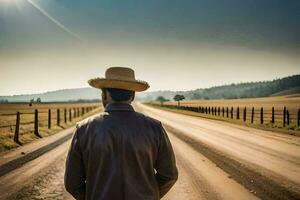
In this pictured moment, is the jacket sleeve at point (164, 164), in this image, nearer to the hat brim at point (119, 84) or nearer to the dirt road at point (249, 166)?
the hat brim at point (119, 84)

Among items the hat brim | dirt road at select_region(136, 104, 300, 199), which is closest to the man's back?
the hat brim

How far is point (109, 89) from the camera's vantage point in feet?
11.3

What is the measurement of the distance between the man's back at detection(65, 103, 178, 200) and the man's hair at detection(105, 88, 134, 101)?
93mm

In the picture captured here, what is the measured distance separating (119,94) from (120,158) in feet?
1.98

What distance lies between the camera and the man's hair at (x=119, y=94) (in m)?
3.37

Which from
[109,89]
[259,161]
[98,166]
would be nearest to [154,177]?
[98,166]

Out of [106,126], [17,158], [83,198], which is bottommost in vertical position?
[17,158]

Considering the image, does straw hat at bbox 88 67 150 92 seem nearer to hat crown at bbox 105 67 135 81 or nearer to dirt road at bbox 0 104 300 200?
hat crown at bbox 105 67 135 81

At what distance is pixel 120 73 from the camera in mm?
3445

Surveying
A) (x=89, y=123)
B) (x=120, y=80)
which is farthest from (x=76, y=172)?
(x=120, y=80)

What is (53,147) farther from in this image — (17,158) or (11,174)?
(11,174)

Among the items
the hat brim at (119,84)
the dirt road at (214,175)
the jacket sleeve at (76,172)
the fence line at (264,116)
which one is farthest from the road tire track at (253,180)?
the fence line at (264,116)

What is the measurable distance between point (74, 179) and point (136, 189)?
542 millimetres

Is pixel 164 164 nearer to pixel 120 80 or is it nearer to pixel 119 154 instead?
pixel 119 154
